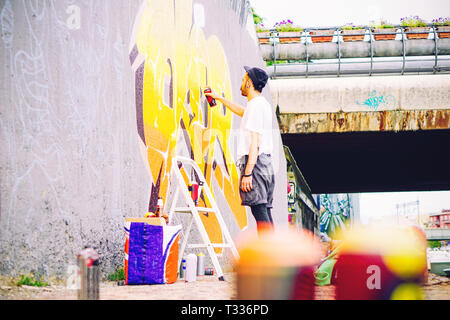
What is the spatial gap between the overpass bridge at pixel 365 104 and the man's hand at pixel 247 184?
7514 mm

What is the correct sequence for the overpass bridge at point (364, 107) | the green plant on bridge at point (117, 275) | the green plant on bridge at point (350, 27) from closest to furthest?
the green plant on bridge at point (117, 275)
the overpass bridge at point (364, 107)
the green plant on bridge at point (350, 27)

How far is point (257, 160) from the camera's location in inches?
175

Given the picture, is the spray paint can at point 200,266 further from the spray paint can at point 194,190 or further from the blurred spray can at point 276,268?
the blurred spray can at point 276,268

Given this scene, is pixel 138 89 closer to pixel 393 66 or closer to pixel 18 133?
pixel 18 133

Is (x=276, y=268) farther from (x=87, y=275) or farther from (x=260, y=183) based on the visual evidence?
(x=260, y=183)

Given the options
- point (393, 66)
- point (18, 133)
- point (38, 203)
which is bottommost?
point (38, 203)

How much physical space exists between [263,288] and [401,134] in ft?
38.7

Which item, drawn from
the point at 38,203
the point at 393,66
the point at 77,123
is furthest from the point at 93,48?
the point at 393,66

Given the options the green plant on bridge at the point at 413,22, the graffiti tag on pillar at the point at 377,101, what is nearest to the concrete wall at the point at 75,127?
the graffiti tag on pillar at the point at 377,101

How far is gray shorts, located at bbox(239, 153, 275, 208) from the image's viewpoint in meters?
4.32

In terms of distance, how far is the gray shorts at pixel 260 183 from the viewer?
4320 mm

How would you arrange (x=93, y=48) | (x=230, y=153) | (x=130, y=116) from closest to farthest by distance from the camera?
(x=93, y=48) → (x=130, y=116) → (x=230, y=153)
